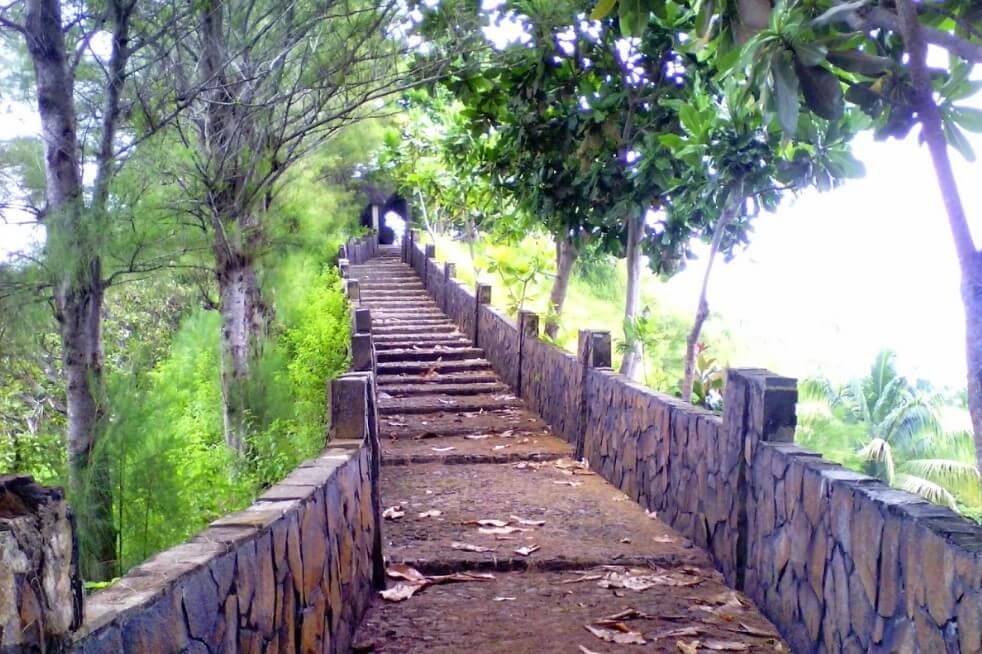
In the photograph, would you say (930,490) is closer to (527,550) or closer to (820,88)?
(527,550)

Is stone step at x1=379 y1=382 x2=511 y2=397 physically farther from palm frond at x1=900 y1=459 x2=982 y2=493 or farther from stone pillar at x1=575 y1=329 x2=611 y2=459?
palm frond at x1=900 y1=459 x2=982 y2=493

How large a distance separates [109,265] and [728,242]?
227 inches

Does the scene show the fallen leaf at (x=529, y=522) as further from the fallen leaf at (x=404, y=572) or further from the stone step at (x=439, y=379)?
the stone step at (x=439, y=379)

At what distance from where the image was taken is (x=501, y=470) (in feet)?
28.5

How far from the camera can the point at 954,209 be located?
3.23m

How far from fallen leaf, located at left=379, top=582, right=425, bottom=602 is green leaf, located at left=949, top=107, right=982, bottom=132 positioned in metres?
3.56

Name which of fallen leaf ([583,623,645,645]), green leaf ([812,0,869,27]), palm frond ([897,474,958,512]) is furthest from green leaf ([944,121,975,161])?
palm frond ([897,474,958,512])

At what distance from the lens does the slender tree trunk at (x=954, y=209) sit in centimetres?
312

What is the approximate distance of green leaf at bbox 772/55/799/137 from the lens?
129 inches

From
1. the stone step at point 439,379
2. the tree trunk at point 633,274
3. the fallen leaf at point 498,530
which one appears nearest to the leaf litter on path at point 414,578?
the fallen leaf at point 498,530

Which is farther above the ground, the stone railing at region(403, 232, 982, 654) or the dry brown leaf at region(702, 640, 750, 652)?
the stone railing at region(403, 232, 982, 654)

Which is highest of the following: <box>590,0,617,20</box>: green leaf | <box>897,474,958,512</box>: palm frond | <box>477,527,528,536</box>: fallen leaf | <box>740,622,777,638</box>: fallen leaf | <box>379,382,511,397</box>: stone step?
<box>590,0,617,20</box>: green leaf

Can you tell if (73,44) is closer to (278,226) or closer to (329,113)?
(329,113)

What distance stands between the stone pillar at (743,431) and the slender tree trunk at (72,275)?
481cm
